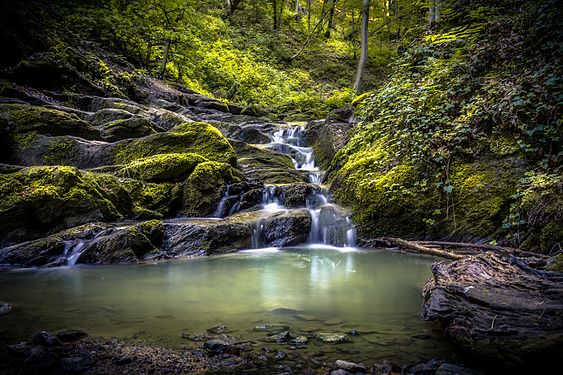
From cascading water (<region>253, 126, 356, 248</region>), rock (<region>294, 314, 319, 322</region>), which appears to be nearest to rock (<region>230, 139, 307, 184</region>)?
cascading water (<region>253, 126, 356, 248</region>)

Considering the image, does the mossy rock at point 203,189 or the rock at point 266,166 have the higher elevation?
the rock at point 266,166

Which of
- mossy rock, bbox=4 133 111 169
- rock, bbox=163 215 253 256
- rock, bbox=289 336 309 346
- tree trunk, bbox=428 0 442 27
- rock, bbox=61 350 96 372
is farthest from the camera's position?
tree trunk, bbox=428 0 442 27

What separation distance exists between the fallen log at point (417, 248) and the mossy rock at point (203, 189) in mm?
3794

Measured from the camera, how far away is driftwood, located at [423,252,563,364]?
7.11ft

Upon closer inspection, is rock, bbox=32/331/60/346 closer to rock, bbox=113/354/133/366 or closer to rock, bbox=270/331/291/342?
rock, bbox=113/354/133/366

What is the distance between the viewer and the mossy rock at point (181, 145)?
9242 mm

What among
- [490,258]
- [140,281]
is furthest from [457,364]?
[140,281]

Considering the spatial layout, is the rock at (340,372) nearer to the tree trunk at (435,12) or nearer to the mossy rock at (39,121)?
the mossy rock at (39,121)

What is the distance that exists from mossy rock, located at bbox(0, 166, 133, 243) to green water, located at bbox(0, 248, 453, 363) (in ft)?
4.08

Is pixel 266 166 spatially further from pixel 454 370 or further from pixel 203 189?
pixel 454 370

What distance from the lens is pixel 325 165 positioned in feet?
36.7

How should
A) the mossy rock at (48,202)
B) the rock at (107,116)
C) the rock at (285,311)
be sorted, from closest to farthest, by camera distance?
1. the rock at (285,311)
2. the mossy rock at (48,202)
3. the rock at (107,116)

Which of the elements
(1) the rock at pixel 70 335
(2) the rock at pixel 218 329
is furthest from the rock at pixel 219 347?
(1) the rock at pixel 70 335

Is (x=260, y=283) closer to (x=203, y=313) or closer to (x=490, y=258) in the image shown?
(x=203, y=313)
